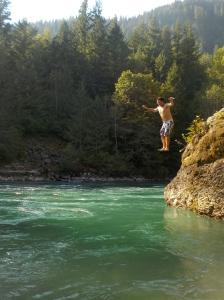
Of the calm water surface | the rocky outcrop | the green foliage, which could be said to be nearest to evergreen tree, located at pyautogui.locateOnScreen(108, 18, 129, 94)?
the green foliage

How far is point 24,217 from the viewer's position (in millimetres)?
10977

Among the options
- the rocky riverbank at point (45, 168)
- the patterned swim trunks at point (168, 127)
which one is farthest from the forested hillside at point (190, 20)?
the patterned swim trunks at point (168, 127)

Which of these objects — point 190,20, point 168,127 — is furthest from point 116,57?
point 190,20

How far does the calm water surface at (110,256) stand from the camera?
200 inches

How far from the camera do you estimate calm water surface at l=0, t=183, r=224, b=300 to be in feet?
16.7

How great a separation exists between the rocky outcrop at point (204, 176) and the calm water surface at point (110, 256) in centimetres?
67

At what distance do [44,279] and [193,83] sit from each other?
159 feet

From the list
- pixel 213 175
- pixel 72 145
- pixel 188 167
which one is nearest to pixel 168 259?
pixel 213 175

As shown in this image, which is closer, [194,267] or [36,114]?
[194,267]

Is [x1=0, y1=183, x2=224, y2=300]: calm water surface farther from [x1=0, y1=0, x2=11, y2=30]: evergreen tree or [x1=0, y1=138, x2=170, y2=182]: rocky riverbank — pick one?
[x1=0, y1=0, x2=11, y2=30]: evergreen tree

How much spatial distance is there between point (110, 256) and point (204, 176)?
6.04 m

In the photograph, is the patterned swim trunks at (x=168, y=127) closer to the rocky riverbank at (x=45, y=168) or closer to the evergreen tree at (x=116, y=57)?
the rocky riverbank at (x=45, y=168)

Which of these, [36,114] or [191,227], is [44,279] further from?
[36,114]

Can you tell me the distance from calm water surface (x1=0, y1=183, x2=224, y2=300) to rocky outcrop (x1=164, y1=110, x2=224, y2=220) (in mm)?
666
